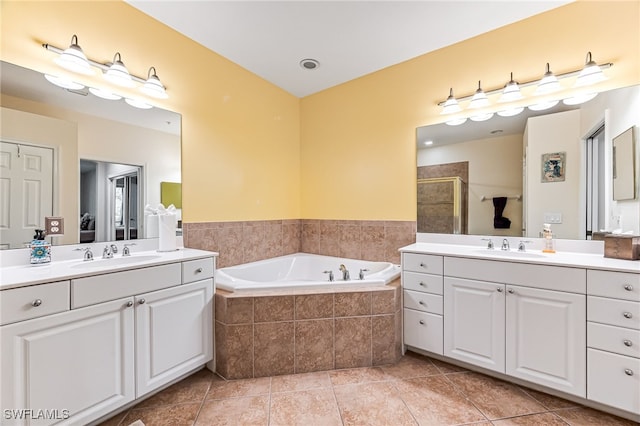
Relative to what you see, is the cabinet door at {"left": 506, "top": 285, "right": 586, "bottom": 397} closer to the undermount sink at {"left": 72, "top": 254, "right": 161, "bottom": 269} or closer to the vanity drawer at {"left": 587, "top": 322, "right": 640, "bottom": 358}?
the vanity drawer at {"left": 587, "top": 322, "right": 640, "bottom": 358}

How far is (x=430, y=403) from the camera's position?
1.67 m

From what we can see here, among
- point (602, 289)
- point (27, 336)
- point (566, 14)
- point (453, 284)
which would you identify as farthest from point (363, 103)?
point (27, 336)

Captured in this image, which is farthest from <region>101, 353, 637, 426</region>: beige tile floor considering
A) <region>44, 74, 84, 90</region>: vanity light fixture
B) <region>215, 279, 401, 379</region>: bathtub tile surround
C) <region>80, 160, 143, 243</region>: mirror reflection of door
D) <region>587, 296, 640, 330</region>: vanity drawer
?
<region>44, 74, 84, 90</region>: vanity light fixture

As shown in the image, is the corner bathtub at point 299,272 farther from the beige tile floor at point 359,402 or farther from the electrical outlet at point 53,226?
the electrical outlet at point 53,226

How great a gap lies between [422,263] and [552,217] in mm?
1005

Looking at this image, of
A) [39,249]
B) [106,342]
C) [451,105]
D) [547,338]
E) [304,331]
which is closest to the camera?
[106,342]

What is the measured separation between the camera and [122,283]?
1481 mm

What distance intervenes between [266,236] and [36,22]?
2178mm

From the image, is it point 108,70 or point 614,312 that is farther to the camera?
point 108,70

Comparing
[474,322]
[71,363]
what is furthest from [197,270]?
[474,322]

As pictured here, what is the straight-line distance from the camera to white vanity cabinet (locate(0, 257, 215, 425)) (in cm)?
119

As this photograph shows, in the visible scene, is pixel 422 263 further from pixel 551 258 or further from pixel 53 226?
pixel 53 226

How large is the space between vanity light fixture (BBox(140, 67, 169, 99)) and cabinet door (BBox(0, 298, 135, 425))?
1.48m

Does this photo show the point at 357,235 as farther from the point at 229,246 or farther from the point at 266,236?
the point at 229,246
